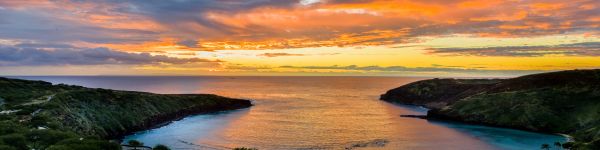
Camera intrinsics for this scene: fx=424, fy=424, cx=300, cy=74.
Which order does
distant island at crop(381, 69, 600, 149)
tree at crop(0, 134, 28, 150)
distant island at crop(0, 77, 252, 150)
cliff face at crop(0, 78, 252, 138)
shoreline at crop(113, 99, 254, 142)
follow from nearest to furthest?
tree at crop(0, 134, 28, 150)
distant island at crop(0, 77, 252, 150)
cliff face at crop(0, 78, 252, 138)
shoreline at crop(113, 99, 254, 142)
distant island at crop(381, 69, 600, 149)

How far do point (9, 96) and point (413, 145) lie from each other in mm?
117583

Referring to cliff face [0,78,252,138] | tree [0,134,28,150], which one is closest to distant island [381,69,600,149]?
cliff face [0,78,252,138]

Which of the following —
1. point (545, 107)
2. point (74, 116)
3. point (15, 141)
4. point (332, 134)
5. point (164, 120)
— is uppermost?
point (545, 107)

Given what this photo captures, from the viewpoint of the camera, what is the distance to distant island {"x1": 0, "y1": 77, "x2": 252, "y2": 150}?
71000 mm

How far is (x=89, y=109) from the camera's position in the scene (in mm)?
119562

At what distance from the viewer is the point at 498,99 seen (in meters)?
154

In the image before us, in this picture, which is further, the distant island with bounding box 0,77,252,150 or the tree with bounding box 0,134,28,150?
the distant island with bounding box 0,77,252,150

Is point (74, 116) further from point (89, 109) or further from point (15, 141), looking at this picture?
point (15, 141)

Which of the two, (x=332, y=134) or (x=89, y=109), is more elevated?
(x=89, y=109)

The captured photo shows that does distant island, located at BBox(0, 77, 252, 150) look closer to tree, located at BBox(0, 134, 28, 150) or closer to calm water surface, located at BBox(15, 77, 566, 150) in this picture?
tree, located at BBox(0, 134, 28, 150)

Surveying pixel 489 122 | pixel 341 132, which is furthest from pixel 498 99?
pixel 341 132

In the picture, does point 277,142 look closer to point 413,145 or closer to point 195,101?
point 413,145

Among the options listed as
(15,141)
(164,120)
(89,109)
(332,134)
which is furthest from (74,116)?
(332,134)

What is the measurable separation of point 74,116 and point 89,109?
13158 mm
